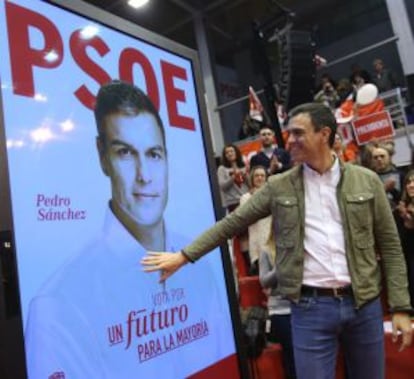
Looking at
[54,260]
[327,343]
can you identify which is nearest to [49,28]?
[54,260]

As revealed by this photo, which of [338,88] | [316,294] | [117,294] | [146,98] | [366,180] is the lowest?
[316,294]

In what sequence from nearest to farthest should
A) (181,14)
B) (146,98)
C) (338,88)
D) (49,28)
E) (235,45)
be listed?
(49,28), (146,98), (338,88), (181,14), (235,45)

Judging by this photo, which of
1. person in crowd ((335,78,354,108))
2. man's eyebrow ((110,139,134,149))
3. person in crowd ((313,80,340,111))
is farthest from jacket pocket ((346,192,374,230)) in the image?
person in crowd ((335,78,354,108))

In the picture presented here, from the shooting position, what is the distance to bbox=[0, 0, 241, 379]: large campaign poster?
1431 mm

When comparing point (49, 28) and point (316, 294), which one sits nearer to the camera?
point (49, 28)

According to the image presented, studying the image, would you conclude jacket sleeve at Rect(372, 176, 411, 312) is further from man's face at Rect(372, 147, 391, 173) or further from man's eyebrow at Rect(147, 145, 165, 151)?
man's face at Rect(372, 147, 391, 173)

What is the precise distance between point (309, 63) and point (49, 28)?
157 inches

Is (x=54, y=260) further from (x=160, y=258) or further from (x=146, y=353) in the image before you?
(x=146, y=353)

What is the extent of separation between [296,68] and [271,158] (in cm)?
129

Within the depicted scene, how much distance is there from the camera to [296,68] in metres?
5.08

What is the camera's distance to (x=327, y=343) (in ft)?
5.79

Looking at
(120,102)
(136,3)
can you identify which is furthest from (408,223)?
(136,3)

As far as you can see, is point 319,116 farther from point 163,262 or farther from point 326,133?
point 163,262

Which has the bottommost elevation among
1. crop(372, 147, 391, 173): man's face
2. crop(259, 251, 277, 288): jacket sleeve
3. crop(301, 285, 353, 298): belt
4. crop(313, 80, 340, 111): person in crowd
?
crop(301, 285, 353, 298): belt
